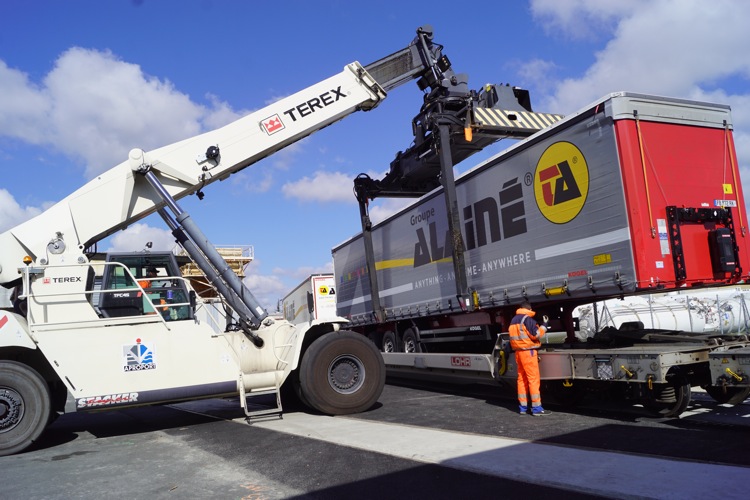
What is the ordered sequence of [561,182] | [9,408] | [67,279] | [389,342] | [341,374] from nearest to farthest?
[9,408]
[67,279]
[561,182]
[341,374]
[389,342]

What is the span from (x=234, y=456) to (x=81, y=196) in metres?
4.57

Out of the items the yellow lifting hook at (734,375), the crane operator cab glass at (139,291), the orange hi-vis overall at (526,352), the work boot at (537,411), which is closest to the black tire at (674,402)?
the yellow lifting hook at (734,375)

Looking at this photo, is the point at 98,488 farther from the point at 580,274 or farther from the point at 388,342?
the point at 388,342

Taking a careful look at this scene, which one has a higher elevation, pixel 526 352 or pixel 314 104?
pixel 314 104

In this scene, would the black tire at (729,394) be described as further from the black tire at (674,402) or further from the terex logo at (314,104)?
the terex logo at (314,104)

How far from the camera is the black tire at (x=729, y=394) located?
7730mm

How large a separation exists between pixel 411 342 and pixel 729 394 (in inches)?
288

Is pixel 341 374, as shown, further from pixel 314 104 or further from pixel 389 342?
pixel 389 342

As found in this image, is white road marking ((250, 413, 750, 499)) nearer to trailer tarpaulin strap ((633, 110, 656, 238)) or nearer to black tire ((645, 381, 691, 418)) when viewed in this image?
black tire ((645, 381, 691, 418))

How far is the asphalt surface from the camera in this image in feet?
15.9

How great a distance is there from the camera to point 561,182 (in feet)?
29.4

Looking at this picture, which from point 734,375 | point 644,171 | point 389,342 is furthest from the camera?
point 389,342

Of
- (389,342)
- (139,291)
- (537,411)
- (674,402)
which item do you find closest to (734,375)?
(674,402)

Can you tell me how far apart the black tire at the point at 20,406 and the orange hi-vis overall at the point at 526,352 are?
6.29 m
